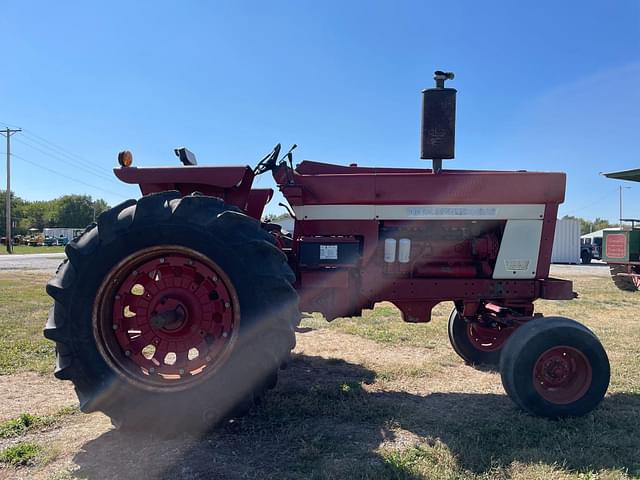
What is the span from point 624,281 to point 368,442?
518 inches

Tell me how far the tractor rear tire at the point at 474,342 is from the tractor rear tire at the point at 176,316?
2.55 m

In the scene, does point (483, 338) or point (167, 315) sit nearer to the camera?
point (167, 315)

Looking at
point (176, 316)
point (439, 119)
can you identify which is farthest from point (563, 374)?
point (176, 316)

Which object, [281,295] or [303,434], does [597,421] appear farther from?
[281,295]

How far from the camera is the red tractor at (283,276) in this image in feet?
10.3

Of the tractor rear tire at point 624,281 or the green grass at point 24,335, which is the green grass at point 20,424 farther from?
the tractor rear tire at point 624,281

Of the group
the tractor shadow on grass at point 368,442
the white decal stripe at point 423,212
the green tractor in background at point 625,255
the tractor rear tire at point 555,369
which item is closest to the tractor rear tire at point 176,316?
the tractor shadow on grass at point 368,442

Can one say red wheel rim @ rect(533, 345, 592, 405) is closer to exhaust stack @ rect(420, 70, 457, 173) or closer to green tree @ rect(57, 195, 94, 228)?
exhaust stack @ rect(420, 70, 457, 173)

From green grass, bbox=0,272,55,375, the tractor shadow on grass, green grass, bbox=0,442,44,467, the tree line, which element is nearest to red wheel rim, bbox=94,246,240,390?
the tractor shadow on grass

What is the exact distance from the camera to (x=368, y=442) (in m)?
3.14

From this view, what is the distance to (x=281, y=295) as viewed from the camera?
10.4ft

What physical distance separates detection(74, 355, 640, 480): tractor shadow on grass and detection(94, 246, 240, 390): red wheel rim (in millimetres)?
471

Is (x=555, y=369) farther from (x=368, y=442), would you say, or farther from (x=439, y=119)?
(x=439, y=119)

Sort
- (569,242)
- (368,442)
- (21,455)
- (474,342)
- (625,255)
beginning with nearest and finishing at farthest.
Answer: (21,455)
(368,442)
(474,342)
(625,255)
(569,242)
